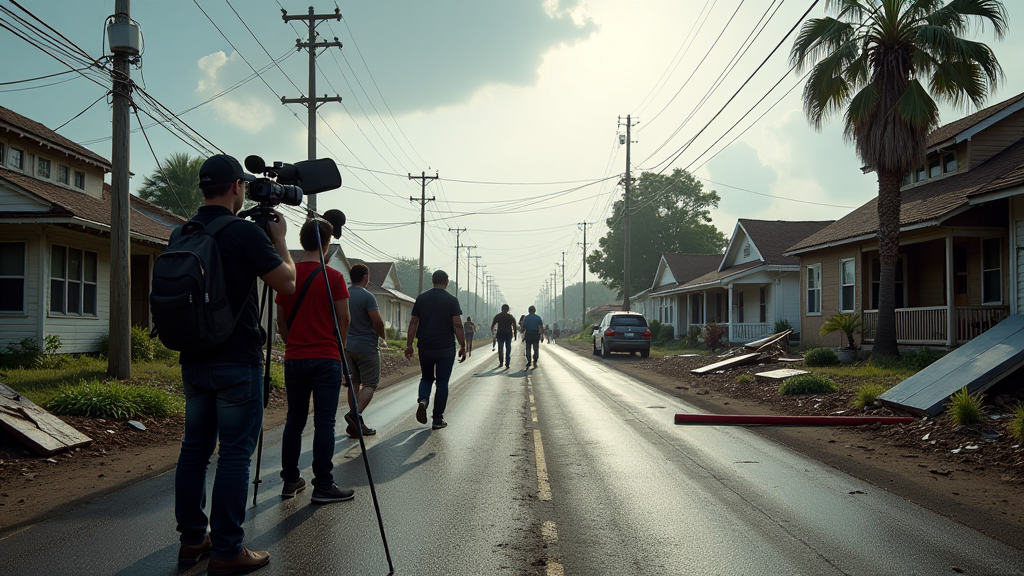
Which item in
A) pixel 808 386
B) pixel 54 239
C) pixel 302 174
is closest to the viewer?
pixel 302 174

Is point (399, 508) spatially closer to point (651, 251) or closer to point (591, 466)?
point (591, 466)

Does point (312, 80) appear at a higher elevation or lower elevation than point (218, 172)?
higher

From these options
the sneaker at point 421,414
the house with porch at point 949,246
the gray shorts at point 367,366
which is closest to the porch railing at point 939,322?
the house with porch at point 949,246

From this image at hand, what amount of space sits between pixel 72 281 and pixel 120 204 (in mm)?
6429

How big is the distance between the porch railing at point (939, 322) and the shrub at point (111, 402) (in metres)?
17.1

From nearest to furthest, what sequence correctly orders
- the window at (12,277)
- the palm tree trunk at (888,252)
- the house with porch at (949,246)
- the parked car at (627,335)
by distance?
the window at (12,277) < the house with porch at (949,246) < the palm tree trunk at (888,252) < the parked car at (627,335)

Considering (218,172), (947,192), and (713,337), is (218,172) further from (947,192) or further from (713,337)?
(713,337)

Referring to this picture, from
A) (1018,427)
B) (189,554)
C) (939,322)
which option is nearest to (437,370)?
(189,554)

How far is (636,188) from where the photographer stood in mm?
65812

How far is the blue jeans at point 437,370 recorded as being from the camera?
9.60 metres

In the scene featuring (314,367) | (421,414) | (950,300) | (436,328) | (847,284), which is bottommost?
(421,414)

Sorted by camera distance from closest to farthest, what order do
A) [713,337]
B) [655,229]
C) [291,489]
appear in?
[291,489] → [713,337] → [655,229]

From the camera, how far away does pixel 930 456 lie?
8.16 meters

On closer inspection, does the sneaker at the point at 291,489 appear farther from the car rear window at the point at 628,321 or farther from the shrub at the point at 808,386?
the car rear window at the point at 628,321
